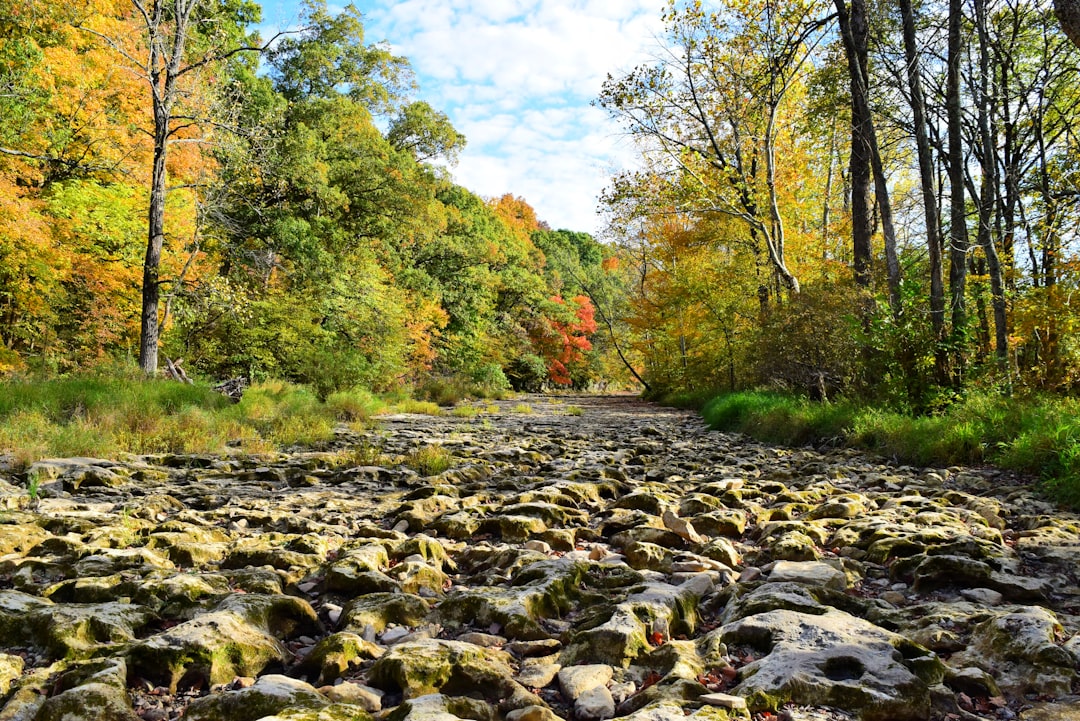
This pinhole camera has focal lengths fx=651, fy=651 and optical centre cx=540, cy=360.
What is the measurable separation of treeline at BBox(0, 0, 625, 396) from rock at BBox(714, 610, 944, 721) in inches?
484

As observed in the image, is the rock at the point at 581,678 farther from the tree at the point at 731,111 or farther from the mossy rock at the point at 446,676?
the tree at the point at 731,111

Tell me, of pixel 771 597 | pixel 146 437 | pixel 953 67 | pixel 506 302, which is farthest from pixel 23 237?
pixel 506 302

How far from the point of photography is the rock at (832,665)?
2.04 meters

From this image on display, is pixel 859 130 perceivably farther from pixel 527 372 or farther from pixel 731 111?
pixel 527 372

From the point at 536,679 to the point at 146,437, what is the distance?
7.41 metres

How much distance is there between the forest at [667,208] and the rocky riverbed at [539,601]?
11.8ft

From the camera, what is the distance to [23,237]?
12055 mm

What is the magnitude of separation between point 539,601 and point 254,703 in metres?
1.37

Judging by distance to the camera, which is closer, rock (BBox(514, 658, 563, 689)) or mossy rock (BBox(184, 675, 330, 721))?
mossy rock (BBox(184, 675, 330, 721))

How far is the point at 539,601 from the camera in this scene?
3045 millimetres

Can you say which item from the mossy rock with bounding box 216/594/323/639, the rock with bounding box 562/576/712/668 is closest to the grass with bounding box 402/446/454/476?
the mossy rock with bounding box 216/594/323/639

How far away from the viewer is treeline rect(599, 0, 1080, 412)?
28.8 feet

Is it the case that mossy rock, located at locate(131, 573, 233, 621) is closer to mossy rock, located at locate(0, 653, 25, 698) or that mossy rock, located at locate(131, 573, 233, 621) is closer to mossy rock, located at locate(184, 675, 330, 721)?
mossy rock, located at locate(0, 653, 25, 698)

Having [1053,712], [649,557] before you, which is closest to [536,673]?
[649,557]
